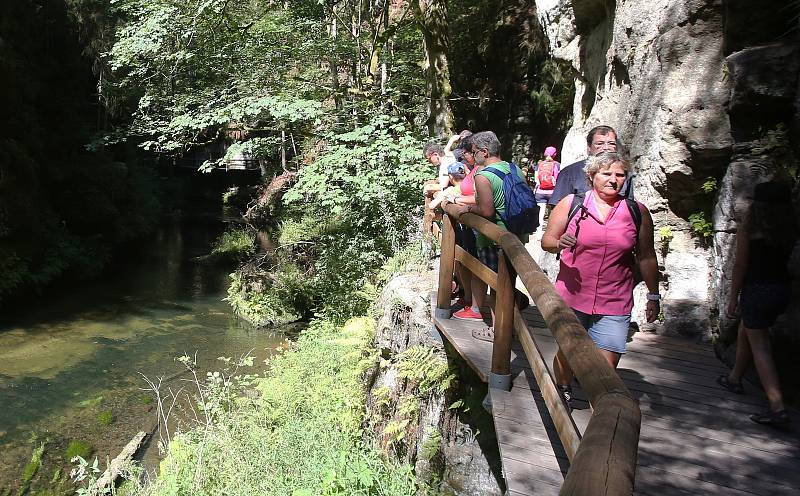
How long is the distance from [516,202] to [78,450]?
26.3 ft

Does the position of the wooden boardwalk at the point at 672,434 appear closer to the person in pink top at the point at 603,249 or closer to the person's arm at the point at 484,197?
the person in pink top at the point at 603,249

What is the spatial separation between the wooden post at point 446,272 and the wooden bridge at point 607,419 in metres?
0.48

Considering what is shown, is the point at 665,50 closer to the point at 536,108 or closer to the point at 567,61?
the point at 567,61

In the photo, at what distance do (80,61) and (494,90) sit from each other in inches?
618

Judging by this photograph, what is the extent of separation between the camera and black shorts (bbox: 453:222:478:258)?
5.76 m

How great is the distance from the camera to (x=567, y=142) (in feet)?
30.5

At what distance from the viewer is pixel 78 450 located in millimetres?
8992

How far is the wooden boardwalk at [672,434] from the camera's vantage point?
9.67 feet

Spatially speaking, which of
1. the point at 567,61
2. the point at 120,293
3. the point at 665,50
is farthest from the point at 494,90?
the point at 120,293

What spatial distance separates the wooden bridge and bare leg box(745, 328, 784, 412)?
193 mm

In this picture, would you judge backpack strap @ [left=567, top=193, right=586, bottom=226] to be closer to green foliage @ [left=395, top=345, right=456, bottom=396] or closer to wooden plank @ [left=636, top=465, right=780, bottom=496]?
wooden plank @ [left=636, top=465, right=780, bottom=496]

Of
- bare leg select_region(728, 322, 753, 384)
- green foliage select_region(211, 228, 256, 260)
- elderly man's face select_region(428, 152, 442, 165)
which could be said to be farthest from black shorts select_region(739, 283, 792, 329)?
green foliage select_region(211, 228, 256, 260)

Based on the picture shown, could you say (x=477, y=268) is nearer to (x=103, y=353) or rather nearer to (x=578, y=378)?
(x=578, y=378)

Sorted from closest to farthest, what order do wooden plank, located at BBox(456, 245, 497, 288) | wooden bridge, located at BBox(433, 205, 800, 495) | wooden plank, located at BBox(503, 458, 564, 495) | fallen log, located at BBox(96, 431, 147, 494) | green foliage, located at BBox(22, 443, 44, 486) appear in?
wooden bridge, located at BBox(433, 205, 800, 495) < wooden plank, located at BBox(503, 458, 564, 495) < wooden plank, located at BBox(456, 245, 497, 288) < fallen log, located at BBox(96, 431, 147, 494) < green foliage, located at BBox(22, 443, 44, 486)
